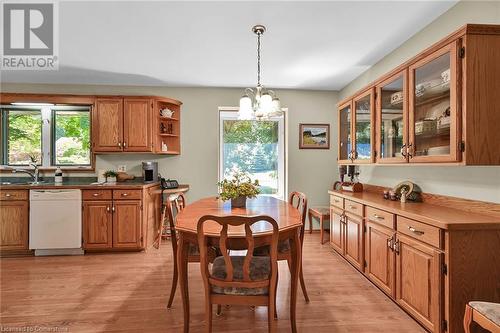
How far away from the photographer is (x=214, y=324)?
201 centimetres

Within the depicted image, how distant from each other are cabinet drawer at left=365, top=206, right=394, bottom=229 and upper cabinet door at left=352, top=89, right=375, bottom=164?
62 centimetres

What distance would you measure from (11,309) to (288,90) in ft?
14.3

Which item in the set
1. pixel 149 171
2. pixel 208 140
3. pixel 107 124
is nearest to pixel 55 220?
pixel 149 171

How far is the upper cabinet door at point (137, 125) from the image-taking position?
3.92m

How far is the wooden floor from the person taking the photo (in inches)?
78.5

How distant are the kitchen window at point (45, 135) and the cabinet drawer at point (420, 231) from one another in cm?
434

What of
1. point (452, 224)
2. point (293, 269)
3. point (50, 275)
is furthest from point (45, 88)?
point (452, 224)

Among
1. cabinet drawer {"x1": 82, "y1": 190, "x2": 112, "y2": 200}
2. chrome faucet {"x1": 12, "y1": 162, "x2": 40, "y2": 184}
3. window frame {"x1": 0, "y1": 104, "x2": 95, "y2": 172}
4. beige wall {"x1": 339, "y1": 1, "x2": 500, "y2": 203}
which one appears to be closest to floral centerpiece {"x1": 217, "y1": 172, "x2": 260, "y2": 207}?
beige wall {"x1": 339, "y1": 1, "x2": 500, "y2": 203}

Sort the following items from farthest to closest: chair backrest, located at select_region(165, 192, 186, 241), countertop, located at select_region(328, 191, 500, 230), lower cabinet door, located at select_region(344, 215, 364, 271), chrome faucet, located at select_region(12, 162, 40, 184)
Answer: chrome faucet, located at select_region(12, 162, 40, 184), lower cabinet door, located at select_region(344, 215, 364, 271), chair backrest, located at select_region(165, 192, 186, 241), countertop, located at select_region(328, 191, 500, 230)

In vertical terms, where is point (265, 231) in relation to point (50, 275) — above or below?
above

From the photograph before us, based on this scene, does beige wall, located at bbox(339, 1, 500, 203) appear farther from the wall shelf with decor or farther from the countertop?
the wall shelf with decor

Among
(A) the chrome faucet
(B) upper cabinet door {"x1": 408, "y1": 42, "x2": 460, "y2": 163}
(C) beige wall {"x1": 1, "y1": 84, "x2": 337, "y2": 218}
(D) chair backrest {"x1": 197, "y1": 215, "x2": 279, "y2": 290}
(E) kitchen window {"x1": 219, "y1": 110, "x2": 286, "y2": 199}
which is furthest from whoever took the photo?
(E) kitchen window {"x1": 219, "y1": 110, "x2": 286, "y2": 199}

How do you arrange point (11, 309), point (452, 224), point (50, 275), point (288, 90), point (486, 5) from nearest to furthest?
point (452, 224) → point (486, 5) → point (11, 309) → point (50, 275) → point (288, 90)

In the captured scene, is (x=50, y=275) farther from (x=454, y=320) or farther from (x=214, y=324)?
(x=454, y=320)
